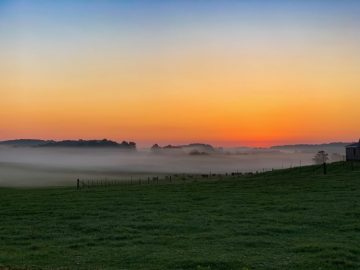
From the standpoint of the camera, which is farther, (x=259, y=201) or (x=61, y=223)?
(x=259, y=201)

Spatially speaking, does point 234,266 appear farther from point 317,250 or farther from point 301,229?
point 301,229

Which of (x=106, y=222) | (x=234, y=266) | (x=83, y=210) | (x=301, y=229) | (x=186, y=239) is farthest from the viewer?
(x=83, y=210)

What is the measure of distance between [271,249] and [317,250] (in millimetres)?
2056

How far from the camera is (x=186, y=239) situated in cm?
2567

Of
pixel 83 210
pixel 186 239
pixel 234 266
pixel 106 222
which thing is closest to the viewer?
pixel 234 266

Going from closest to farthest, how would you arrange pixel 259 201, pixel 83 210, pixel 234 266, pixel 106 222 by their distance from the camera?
pixel 234 266
pixel 106 222
pixel 83 210
pixel 259 201

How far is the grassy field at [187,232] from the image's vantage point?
20562 millimetres

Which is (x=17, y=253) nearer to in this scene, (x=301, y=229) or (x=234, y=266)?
(x=234, y=266)

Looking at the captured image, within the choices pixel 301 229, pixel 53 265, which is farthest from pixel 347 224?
pixel 53 265

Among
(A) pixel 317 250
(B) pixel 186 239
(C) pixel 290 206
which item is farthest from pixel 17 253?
(C) pixel 290 206

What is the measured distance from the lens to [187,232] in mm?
27938

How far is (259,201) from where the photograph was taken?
4291 cm

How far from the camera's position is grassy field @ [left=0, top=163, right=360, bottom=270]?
20.6 meters

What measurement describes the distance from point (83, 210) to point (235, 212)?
1230 cm
